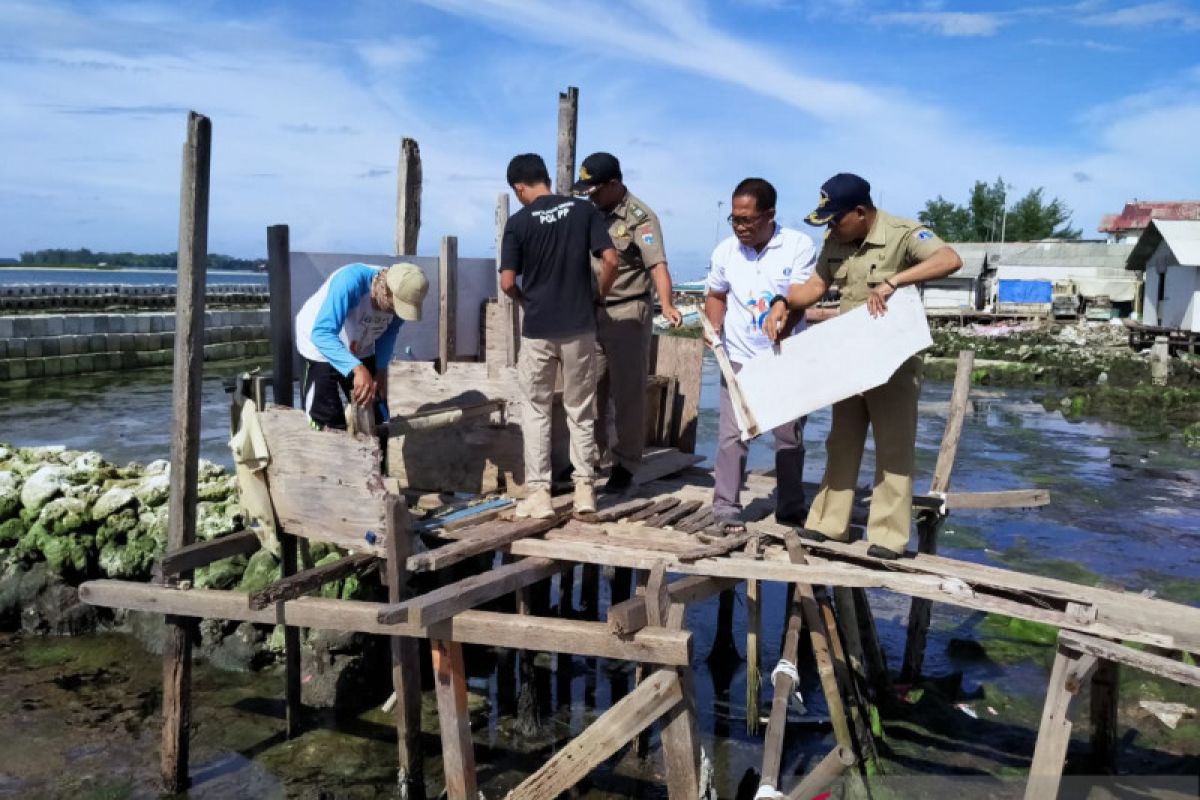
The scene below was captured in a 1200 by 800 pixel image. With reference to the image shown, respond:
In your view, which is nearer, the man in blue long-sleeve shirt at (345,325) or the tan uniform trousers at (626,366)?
the man in blue long-sleeve shirt at (345,325)

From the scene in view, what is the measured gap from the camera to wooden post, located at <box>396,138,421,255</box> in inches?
342

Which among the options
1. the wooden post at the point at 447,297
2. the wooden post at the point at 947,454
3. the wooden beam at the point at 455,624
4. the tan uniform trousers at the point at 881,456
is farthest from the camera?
the wooden post at the point at 447,297

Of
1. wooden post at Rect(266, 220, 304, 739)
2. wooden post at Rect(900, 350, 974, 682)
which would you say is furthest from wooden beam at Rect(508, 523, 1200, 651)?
wooden post at Rect(266, 220, 304, 739)

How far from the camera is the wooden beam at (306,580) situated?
5.69m

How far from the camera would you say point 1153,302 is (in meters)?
35.9

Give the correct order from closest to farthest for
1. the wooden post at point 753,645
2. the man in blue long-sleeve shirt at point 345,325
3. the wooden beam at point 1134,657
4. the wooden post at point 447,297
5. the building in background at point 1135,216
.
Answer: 1. the wooden beam at point 1134,657
2. the man in blue long-sleeve shirt at point 345,325
3. the wooden post at point 753,645
4. the wooden post at point 447,297
5. the building in background at point 1135,216

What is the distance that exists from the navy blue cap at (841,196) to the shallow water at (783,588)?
12.6ft

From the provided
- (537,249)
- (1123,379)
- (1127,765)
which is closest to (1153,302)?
(1123,379)

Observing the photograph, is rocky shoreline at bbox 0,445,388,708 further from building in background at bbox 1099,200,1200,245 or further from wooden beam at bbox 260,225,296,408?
building in background at bbox 1099,200,1200,245

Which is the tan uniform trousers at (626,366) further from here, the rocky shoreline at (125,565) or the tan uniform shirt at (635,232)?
the rocky shoreline at (125,565)

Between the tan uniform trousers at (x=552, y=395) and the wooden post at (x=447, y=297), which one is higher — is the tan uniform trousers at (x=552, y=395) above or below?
below

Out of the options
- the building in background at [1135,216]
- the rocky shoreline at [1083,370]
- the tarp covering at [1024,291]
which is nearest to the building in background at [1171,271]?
the rocky shoreline at [1083,370]

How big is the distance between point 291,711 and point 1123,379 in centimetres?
2558

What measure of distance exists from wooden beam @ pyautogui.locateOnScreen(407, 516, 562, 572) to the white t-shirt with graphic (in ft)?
5.33
